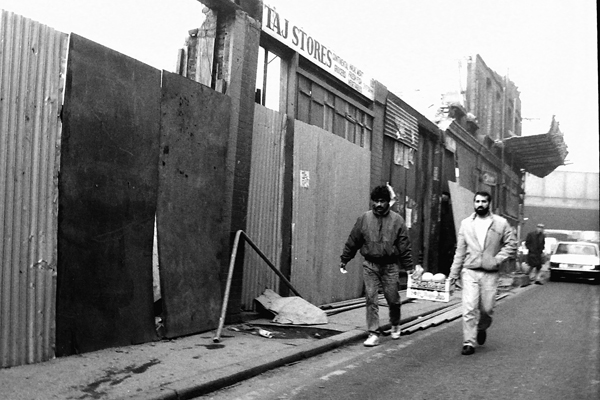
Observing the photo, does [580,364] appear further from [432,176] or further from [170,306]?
[432,176]

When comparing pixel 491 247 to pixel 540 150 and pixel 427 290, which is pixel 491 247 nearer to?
pixel 427 290

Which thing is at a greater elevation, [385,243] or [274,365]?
[385,243]

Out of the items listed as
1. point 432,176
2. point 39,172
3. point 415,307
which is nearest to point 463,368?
point 39,172

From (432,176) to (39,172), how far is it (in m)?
14.3

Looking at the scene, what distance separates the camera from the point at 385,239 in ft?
24.8

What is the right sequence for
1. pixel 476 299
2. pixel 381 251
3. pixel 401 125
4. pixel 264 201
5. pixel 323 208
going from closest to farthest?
pixel 476 299 → pixel 381 251 → pixel 264 201 → pixel 323 208 → pixel 401 125

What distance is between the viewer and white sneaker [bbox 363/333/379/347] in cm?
738

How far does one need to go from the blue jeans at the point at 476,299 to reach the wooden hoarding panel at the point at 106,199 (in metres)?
3.57

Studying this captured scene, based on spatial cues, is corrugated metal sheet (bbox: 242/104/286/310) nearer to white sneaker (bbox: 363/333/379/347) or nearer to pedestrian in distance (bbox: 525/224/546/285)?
white sneaker (bbox: 363/333/379/347)

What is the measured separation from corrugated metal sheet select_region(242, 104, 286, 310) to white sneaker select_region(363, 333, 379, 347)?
81.3 inches

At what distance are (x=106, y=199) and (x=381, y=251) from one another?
3.37 meters

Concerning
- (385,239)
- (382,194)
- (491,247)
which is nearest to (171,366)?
(385,239)

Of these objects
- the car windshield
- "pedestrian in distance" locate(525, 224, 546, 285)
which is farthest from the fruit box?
the car windshield

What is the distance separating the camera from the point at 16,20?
5.09 m
